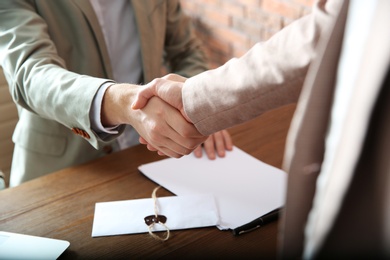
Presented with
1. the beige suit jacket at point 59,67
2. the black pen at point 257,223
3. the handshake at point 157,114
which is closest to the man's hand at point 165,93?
the handshake at point 157,114

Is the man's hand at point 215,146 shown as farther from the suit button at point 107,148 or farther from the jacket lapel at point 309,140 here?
the jacket lapel at point 309,140

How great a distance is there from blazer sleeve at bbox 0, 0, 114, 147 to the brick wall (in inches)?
48.3

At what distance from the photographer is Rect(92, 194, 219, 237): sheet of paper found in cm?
88

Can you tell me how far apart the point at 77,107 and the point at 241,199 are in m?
0.41

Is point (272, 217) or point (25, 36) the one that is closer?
point (272, 217)

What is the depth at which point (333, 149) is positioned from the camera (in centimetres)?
45

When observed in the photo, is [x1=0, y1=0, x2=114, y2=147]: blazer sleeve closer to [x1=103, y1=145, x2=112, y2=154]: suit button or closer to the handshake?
the handshake

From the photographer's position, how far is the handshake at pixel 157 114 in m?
1.00

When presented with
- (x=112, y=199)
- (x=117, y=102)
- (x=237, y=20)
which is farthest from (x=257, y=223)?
(x=237, y=20)

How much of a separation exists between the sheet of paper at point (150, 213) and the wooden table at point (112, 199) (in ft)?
0.05

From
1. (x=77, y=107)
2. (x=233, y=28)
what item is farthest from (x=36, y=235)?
(x=233, y=28)

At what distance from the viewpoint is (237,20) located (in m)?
2.50

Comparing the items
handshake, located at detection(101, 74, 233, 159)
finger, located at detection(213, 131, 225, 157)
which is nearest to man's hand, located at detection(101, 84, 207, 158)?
handshake, located at detection(101, 74, 233, 159)

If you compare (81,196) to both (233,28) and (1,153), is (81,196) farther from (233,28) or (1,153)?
(233,28)
